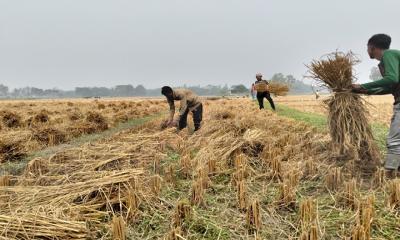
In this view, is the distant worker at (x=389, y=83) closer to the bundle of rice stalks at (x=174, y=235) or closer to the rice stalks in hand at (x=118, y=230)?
the bundle of rice stalks at (x=174, y=235)

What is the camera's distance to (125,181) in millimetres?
3967

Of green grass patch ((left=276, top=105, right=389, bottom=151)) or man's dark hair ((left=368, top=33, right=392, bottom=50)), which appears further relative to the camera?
green grass patch ((left=276, top=105, right=389, bottom=151))

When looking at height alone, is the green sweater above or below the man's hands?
above

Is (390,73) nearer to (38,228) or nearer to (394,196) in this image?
(394,196)

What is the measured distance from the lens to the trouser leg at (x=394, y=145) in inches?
180

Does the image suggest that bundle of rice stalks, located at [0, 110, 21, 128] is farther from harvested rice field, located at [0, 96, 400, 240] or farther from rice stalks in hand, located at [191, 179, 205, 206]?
rice stalks in hand, located at [191, 179, 205, 206]

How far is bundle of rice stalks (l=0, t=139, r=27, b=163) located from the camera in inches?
285

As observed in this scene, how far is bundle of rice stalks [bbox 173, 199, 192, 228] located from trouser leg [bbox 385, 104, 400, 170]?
8.50 feet

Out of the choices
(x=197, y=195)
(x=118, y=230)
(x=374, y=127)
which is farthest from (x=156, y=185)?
(x=374, y=127)

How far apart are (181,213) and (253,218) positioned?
614 millimetres

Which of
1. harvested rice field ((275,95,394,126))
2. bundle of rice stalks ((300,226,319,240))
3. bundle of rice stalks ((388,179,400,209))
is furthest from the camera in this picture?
harvested rice field ((275,95,394,126))

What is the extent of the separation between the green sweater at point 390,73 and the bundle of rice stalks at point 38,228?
368cm

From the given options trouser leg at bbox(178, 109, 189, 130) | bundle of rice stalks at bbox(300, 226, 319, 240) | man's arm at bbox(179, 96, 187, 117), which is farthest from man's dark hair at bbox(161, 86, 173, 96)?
bundle of rice stalks at bbox(300, 226, 319, 240)

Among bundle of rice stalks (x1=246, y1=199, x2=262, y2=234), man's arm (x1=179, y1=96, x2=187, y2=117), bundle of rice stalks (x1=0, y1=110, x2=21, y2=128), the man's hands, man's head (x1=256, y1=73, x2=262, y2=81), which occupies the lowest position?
bundle of rice stalks (x1=246, y1=199, x2=262, y2=234)
